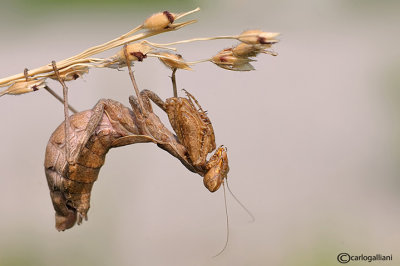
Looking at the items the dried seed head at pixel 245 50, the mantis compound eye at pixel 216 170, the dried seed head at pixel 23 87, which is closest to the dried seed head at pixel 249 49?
the dried seed head at pixel 245 50

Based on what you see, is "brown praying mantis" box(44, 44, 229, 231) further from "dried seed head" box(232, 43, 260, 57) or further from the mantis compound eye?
"dried seed head" box(232, 43, 260, 57)

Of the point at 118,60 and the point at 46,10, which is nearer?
the point at 118,60

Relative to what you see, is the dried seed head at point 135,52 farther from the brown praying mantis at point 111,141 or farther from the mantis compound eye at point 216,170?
the mantis compound eye at point 216,170

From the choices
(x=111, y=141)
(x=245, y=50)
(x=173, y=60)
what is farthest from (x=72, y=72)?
(x=111, y=141)

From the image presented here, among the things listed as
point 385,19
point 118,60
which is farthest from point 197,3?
point 385,19

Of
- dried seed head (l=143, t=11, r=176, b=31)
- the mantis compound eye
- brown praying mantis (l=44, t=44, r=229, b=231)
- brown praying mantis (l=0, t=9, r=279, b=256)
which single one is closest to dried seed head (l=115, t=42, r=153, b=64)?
dried seed head (l=143, t=11, r=176, b=31)

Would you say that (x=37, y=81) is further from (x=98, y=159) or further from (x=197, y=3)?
(x=197, y=3)
